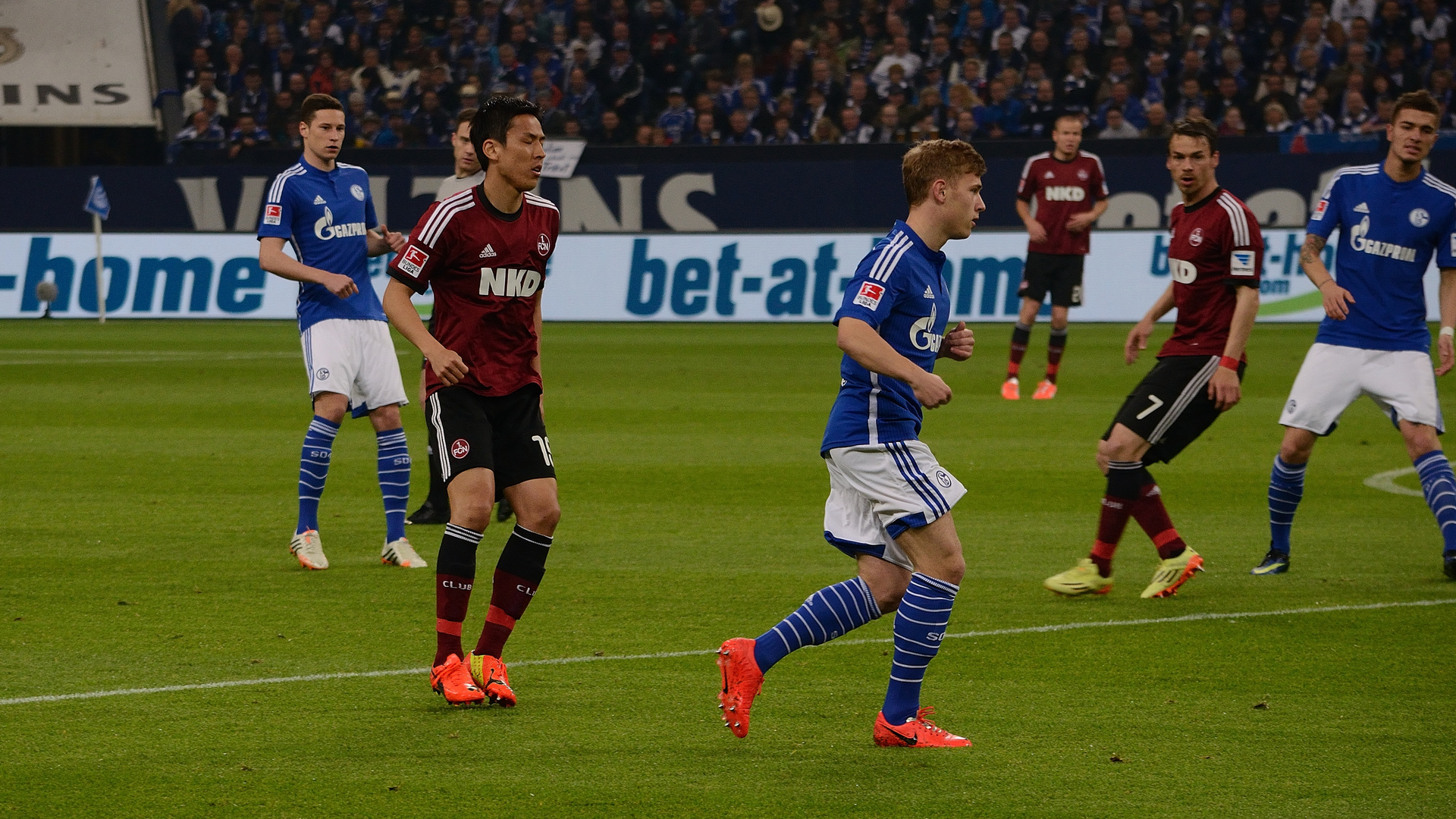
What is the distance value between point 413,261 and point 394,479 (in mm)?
2784

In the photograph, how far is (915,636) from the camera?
488cm

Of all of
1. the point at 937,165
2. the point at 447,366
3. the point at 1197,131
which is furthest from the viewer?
the point at 1197,131

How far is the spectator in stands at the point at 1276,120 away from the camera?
970 inches

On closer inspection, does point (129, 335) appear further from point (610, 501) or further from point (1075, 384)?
A: point (610, 501)

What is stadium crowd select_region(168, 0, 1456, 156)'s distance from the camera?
25484 mm

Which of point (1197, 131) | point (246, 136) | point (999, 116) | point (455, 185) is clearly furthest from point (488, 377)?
point (246, 136)

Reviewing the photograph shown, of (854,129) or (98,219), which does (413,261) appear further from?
(854,129)

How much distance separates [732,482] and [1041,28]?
18.2m

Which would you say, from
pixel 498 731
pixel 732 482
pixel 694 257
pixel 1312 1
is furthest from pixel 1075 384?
pixel 1312 1

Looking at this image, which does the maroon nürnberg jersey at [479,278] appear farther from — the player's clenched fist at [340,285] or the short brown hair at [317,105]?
the short brown hair at [317,105]

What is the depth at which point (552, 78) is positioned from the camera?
96.8ft

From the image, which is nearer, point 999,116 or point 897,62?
point 999,116

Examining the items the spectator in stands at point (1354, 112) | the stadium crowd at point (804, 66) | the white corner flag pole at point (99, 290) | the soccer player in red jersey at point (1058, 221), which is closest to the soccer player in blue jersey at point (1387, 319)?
the soccer player in red jersey at point (1058, 221)

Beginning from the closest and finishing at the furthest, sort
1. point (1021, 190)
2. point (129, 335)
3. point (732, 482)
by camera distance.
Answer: point (732, 482) → point (1021, 190) → point (129, 335)
